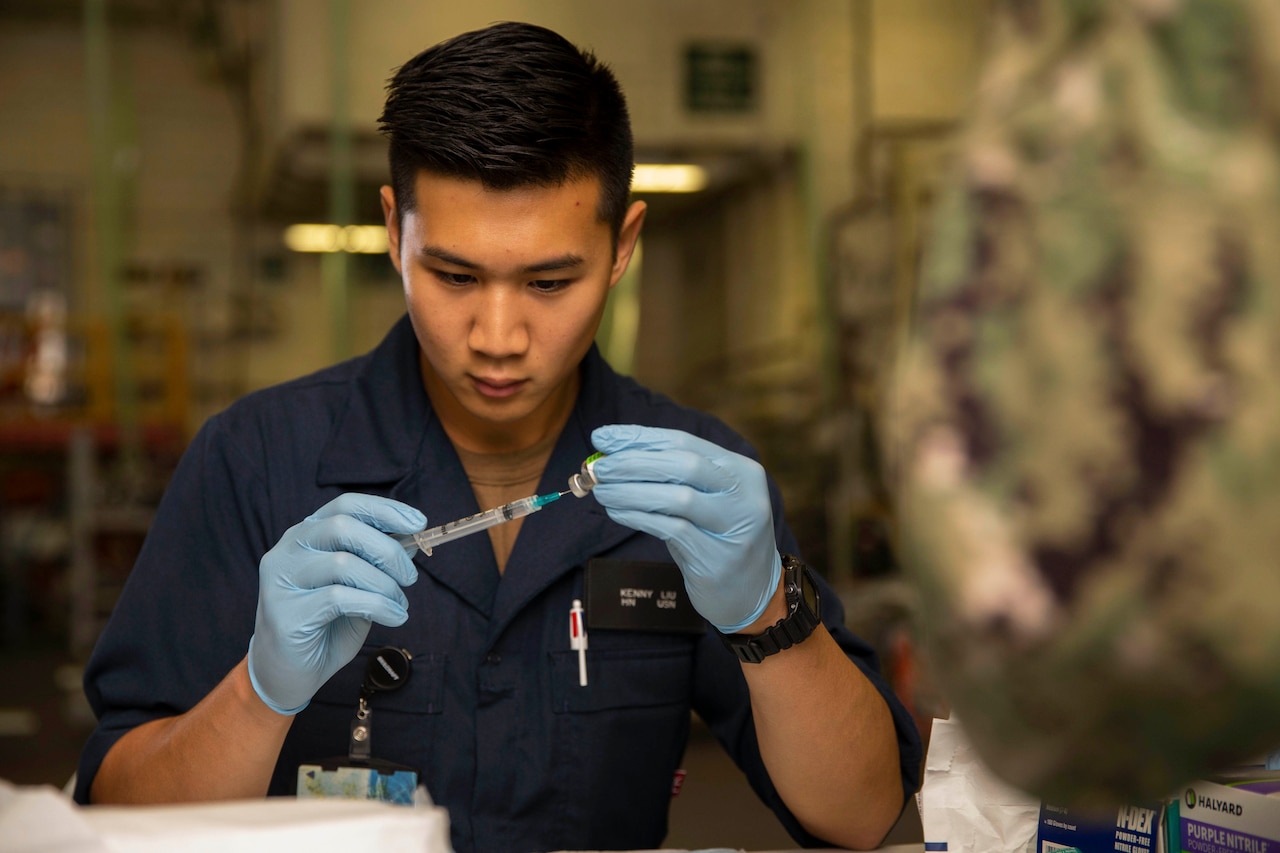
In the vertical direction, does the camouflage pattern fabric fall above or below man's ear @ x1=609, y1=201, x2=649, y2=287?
below

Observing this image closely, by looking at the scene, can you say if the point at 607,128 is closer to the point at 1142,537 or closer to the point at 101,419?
the point at 1142,537

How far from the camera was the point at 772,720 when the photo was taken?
3.60ft

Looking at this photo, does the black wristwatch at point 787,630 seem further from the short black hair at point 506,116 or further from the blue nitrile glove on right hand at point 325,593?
the short black hair at point 506,116

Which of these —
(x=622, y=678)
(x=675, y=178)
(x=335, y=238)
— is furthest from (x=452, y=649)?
(x=335, y=238)

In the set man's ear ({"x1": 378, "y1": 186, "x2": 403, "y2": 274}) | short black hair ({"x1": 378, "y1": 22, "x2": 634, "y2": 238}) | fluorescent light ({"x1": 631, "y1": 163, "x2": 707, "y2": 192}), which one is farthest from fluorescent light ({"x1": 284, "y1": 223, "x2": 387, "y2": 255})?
short black hair ({"x1": 378, "y1": 22, "x2": 634, "y2": 238})

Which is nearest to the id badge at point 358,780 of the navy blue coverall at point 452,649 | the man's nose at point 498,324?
the navy blue coverall at point 452,649

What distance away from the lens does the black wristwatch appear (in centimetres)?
102

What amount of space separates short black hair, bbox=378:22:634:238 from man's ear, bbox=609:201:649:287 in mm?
61

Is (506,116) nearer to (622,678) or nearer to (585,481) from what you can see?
(585,481)

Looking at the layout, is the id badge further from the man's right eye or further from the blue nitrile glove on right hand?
the man's right eye

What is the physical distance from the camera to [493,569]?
4.08ft

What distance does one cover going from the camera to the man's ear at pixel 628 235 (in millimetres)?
1317

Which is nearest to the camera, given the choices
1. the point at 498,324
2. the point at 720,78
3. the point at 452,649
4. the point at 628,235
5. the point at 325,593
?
the point at 325,593

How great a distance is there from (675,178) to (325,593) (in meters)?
2.88
